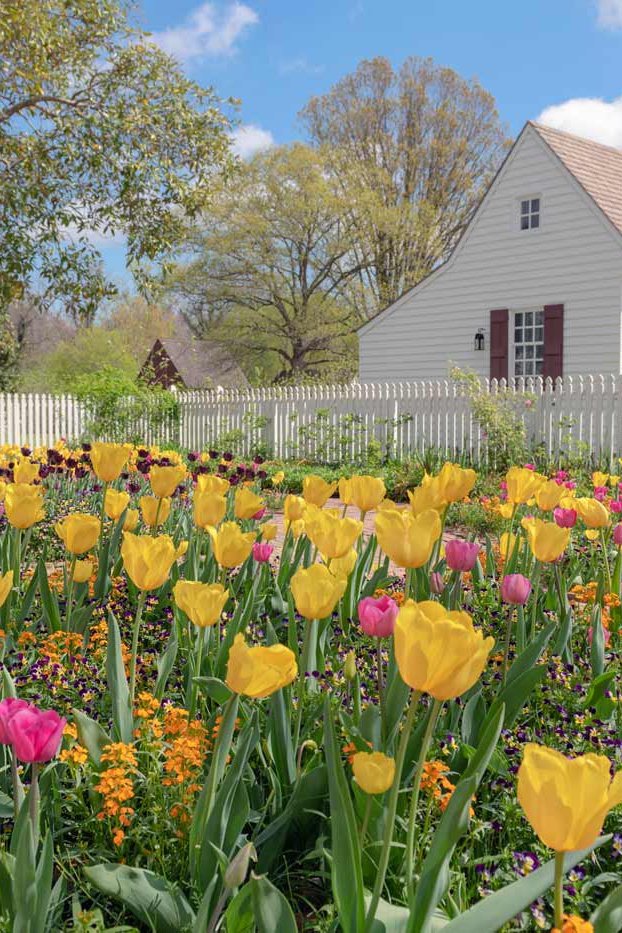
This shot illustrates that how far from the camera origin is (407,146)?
33.9 meters

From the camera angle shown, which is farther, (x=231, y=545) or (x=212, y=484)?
(x=212, y=484)

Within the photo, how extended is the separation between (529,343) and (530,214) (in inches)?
102

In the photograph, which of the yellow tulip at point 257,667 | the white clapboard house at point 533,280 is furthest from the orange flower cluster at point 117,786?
the white clapboard house at point 533,280

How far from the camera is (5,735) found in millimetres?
1184

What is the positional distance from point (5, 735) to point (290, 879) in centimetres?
82

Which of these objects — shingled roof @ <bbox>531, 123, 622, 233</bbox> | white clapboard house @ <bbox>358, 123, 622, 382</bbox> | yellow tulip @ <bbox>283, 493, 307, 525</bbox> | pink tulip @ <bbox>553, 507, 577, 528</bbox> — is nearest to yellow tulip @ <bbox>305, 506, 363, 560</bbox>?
yellow tulip @ <bbox>283, 493, 307, 525</bbox>

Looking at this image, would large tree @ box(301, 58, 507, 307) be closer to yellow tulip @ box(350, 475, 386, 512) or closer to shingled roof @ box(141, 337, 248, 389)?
shingled roof @ box(141, 337, 248, 389)

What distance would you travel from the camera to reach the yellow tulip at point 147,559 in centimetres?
175

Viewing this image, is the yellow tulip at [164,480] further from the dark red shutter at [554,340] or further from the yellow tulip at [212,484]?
the dark red shutter at [554,340]

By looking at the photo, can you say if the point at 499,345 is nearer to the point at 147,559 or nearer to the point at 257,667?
the point at 147,559

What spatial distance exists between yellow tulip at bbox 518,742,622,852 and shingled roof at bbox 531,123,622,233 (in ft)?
52.1

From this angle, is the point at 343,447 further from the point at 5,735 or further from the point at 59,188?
the point at 5,735

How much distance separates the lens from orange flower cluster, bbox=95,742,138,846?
1608 millimetres

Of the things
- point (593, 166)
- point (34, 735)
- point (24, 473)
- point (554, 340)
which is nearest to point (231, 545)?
point (34, 735)
